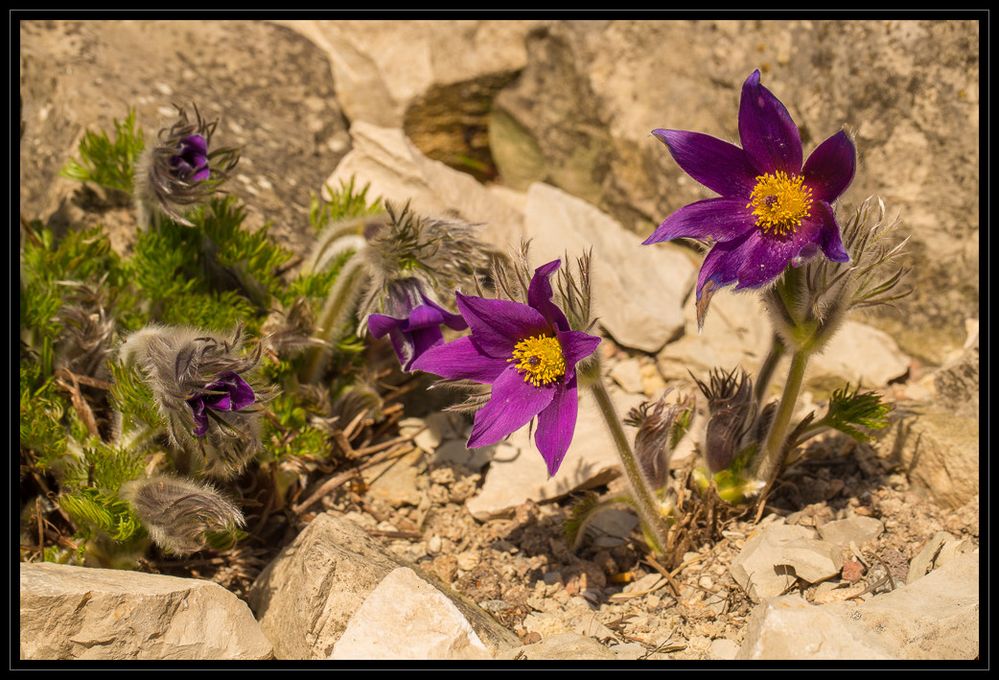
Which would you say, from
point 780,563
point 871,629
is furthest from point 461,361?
point 871,629

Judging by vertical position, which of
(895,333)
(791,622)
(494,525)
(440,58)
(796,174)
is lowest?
(494,525)

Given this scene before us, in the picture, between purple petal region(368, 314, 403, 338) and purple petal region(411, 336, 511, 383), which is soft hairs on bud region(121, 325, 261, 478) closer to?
purple petal region(368, 314, 403, 338)

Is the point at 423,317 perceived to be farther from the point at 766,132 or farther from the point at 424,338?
the point at 766,132

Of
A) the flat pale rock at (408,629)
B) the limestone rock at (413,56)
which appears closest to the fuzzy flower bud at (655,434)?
the flat pale rock at (408,629)

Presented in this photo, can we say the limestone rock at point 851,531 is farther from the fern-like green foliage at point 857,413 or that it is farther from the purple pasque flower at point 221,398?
the purple pasque flower at point 221,398
